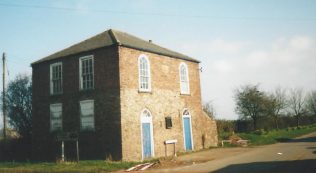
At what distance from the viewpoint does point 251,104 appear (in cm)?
5125

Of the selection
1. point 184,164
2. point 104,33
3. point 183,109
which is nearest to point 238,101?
point 183,109

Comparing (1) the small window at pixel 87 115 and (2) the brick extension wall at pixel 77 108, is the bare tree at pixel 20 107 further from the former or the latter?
(1) the small window at pixel 87 115

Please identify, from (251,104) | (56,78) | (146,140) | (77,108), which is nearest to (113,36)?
(56,78)

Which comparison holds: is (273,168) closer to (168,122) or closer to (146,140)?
(146,140)

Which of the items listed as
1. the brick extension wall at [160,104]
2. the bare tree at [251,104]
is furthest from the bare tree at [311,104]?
the brick extension wall at [160,104]

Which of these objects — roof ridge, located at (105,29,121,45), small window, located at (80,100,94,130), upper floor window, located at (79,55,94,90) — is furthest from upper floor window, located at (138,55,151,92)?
small window, located at (80,100,94,130)

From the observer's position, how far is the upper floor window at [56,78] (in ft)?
78.0

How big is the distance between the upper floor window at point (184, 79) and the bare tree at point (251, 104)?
2751 cm

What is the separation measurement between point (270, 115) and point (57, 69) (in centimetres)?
4006

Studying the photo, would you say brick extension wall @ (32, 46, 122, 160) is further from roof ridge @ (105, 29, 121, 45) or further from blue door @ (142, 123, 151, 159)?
blue door @ (142, 123, 151, 159)

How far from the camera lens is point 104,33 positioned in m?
24.6

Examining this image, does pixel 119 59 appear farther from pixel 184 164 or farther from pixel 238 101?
pixel 238 101

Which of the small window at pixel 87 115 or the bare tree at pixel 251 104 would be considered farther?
the bare tree at pixel 251 104

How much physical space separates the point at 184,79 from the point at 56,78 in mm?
10484
